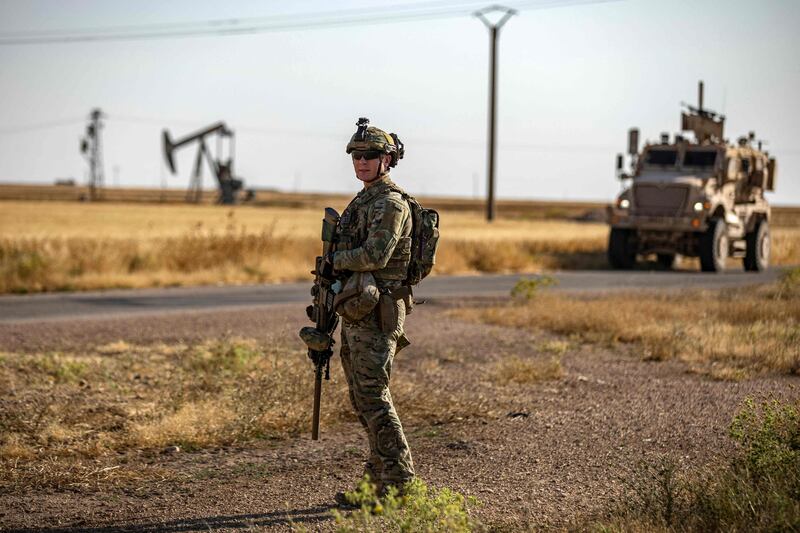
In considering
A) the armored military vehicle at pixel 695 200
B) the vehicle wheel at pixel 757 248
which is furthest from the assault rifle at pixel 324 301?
the vehicle wheel at pixel 757 248

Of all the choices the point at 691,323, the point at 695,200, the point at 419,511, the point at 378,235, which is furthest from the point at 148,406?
the point at 695,200

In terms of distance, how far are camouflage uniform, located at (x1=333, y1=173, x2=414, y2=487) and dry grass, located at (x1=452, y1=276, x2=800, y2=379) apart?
16.0 ft

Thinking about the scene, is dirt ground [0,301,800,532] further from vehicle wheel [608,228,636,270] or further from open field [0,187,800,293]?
vehicle wheel [608,228,636,270]

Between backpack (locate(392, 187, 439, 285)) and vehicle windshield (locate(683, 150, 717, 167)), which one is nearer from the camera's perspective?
backpack (locate(392, 187, 439, 285))

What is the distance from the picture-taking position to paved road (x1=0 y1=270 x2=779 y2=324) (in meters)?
14.4

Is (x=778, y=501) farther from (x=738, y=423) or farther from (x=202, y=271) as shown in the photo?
(x=202, y=271)

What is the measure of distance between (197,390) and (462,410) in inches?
83.7

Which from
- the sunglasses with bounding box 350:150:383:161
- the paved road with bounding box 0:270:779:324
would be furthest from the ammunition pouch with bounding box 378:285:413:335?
the paved road with bounding box 0:270:779:324

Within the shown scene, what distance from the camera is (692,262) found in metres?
26.2

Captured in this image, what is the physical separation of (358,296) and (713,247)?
720 inches

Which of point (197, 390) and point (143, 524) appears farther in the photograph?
point (197, 390)

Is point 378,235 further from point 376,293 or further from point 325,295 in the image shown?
point 325,295

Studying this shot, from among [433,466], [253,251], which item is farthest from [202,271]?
[433,466]

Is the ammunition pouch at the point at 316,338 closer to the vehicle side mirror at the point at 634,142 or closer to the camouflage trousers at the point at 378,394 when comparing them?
the camouflage trousers at the point at 378,394
